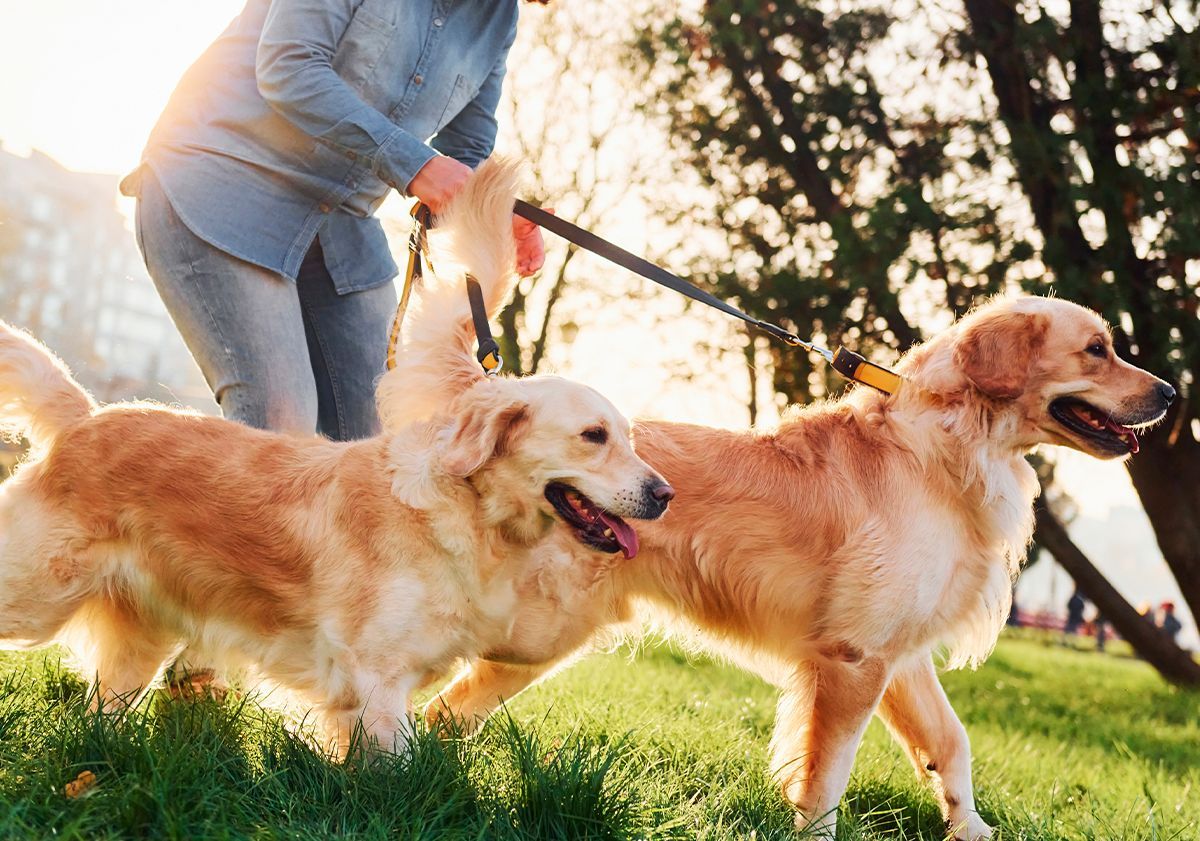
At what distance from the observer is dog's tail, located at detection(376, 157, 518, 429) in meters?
3.54

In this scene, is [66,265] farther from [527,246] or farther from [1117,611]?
[527,246]

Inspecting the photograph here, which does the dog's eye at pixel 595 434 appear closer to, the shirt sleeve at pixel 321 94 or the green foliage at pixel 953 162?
the shirt sleeve at pixel 321 94

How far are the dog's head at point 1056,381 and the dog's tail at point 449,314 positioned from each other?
1.75 meters

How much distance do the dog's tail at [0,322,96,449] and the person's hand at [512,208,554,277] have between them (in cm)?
154

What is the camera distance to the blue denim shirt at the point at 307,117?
3.44 meters

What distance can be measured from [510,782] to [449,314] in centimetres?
150

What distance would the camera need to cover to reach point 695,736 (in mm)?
4312

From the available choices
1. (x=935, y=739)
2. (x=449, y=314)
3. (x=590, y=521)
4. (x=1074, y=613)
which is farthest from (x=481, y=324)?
(x=1074, y=613)

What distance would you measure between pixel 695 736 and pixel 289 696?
167cm

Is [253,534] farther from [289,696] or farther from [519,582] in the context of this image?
[519,582]

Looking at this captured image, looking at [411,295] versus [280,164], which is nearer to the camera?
[280,164]

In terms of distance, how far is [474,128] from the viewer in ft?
14.2

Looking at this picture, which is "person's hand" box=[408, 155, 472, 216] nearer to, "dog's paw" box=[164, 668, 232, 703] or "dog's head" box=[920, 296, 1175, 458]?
"dog's paw" box=[164, 668, 232, 703]

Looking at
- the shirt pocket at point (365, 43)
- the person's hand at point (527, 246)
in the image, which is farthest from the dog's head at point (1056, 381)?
the shirt pocket at point (365, 43)
